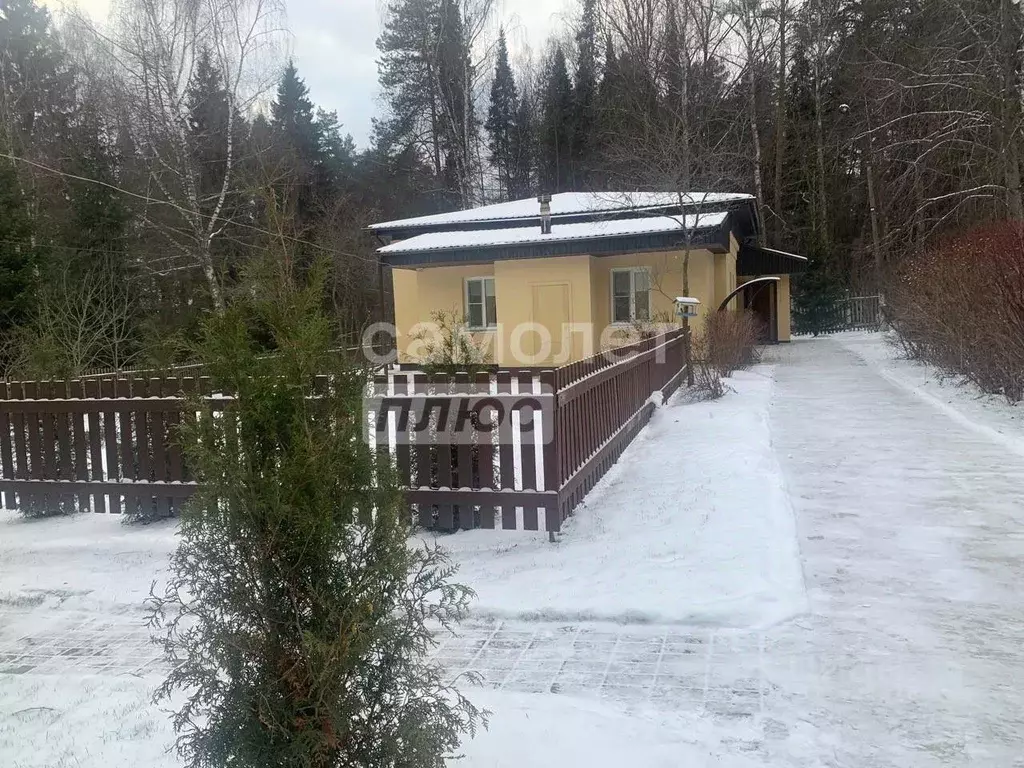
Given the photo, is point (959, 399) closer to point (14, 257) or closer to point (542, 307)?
point (542, 307)

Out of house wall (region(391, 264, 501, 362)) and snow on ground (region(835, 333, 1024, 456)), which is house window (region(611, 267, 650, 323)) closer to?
house wall (region(391, 264, 501, 362))

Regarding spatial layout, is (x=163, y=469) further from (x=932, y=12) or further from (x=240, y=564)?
(x=932, y=12)

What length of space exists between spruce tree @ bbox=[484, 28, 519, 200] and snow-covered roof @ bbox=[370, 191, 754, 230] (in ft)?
51.1

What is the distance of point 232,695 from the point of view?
2.31m

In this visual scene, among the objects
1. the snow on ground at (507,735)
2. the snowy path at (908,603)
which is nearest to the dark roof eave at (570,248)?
the snowy path at (908,603)

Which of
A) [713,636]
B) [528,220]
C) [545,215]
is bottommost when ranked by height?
[713,636]

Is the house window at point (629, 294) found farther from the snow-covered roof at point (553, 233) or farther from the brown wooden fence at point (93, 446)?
the brown wooden fence at point (93, 446)

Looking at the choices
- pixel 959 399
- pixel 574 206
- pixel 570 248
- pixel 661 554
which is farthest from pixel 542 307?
pixel 661 554

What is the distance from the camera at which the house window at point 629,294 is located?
19875mm

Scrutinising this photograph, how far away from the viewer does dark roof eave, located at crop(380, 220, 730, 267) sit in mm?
17844

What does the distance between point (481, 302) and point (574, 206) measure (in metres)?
3.98

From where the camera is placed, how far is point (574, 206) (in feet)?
72.4

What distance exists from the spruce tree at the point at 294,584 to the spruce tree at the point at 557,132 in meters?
37.3

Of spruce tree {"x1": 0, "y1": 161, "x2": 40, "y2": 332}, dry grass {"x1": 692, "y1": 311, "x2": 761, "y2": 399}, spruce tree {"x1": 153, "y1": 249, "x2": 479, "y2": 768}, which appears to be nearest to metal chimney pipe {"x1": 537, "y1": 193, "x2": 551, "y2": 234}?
dry grass {"x1": 692, "y1": 311, "x2": 761, "y2": 399}
